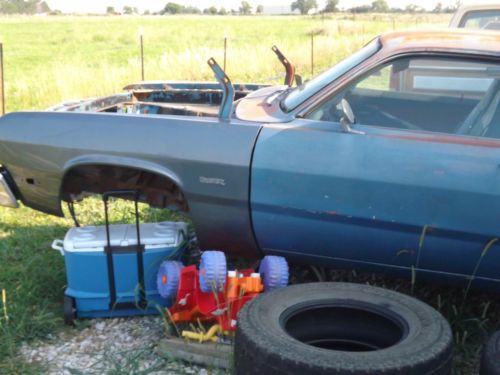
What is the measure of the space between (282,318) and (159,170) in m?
1.16

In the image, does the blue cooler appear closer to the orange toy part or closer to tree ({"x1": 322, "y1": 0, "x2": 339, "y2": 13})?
the orange toy part

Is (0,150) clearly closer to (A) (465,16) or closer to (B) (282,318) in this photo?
(B) (282,318)

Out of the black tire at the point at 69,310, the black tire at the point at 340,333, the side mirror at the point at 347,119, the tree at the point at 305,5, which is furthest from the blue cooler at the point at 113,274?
the tree at the point at 305,5

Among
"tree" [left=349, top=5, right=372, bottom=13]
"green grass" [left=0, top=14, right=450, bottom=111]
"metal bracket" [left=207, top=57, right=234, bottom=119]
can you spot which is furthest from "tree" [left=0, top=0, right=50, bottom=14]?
"metal bracket" [left=207, top=57, right=234, bottom=119]

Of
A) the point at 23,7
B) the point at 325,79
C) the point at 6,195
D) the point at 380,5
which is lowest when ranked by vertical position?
the point at 6,195

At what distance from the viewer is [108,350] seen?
Answer: 11.4 feet

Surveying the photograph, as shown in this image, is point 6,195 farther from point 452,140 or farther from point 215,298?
point 452,140

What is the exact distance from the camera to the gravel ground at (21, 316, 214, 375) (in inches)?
129

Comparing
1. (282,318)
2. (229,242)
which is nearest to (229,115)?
(229,242)

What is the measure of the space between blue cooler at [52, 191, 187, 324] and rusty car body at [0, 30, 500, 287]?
0.30m

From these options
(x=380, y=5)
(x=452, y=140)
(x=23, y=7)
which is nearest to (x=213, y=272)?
(x=452, y=140)

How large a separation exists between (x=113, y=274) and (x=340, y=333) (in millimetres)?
1367

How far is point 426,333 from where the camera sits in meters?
2.73

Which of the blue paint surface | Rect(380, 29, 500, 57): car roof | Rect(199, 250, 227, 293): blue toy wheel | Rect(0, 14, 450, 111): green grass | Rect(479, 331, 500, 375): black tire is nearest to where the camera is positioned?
Rect(479, 331, 500, 375): black tire
